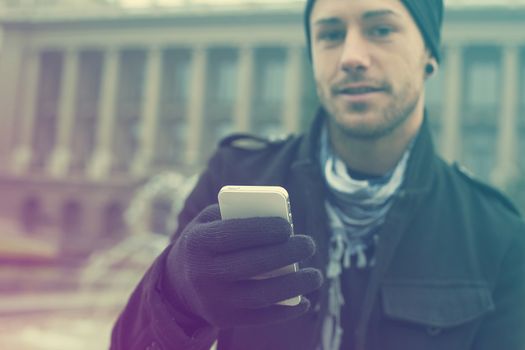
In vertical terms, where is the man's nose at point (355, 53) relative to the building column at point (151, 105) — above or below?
below

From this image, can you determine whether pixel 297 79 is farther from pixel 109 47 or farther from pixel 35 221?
pixel 35 221

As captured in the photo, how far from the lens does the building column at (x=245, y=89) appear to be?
43625 mm

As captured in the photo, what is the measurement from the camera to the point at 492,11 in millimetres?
39406

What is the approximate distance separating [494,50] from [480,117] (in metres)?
4.64

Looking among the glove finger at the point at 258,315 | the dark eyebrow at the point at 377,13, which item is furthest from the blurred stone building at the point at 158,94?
the glove finger at the point at 258,315

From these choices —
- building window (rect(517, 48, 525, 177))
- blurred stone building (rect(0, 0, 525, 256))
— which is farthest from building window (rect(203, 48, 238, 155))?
building window (rect(517, 48, 525, 177))

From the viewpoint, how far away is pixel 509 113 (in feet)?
131

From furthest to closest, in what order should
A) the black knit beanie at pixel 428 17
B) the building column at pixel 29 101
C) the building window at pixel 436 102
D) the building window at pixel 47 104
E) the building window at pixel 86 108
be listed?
the building window at pixel 47 104
the building column at pixel 29 101
the building window at pixel 86 108
the building window at pixel 436 102
the black knit beanie at pixel 428 17

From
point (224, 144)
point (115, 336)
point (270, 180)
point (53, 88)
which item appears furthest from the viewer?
point (53, 88)

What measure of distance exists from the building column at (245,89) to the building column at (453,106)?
13485 mm

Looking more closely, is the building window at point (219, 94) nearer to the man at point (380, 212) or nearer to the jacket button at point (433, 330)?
the man at point (380, 212)

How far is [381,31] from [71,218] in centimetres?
4512

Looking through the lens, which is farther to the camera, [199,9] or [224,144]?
[199,9]

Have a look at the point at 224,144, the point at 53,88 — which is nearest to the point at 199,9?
the point at 53,88
